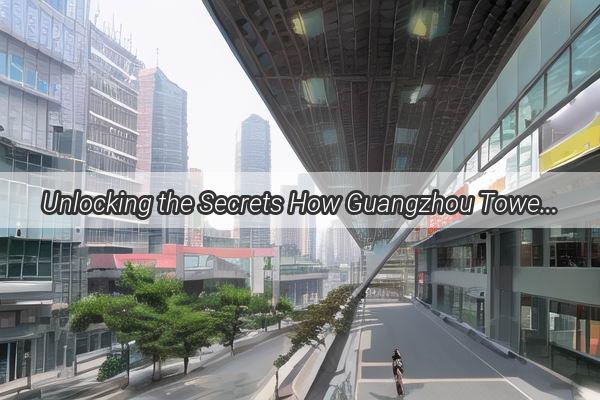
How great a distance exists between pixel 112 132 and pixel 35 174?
1376 cm

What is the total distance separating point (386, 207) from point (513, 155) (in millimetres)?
7063

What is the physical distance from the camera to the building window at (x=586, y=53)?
5.32m

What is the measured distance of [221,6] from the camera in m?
4.09

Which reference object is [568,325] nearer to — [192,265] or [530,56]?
[530,56]

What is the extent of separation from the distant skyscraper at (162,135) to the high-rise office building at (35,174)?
24.5 feet

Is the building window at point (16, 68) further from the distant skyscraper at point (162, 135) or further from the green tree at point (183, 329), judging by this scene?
the distant skyscraper at point (162, 135)

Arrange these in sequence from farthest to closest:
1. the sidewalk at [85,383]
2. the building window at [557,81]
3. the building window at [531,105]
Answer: the sidewalk at [85,383]
the building window at [531,105]
the building window at [557,81]

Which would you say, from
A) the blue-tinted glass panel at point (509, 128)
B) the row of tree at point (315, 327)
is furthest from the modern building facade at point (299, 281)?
the blue-tinted glass panel at point (509, 128)

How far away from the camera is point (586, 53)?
5.55 meters

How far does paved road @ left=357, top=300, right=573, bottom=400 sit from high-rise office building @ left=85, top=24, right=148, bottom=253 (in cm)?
1381

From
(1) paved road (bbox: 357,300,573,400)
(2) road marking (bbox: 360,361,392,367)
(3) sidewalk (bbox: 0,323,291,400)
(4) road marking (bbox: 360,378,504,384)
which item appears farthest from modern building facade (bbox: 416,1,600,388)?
(3) sidewalk (bbox: 0,323,291,400)

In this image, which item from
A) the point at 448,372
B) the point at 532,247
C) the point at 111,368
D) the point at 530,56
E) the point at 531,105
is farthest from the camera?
the point at 532,247

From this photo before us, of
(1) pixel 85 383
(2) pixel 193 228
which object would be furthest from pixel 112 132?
(1) pixel 85 383

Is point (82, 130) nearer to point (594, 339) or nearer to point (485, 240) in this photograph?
point (485, 240)
